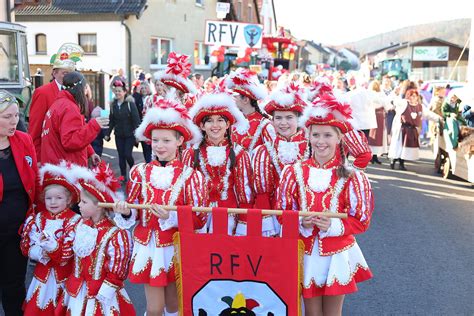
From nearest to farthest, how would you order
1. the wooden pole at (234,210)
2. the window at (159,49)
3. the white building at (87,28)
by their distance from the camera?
the wooden pole at (234,210), the white building at (87,28), the window at (159,49)

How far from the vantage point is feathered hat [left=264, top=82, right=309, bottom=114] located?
4852mm

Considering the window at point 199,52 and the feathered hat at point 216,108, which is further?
the window at point 199,52

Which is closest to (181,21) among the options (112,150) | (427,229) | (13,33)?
(112,150)

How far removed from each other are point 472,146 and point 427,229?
3.20m

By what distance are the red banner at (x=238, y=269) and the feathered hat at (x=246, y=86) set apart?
7.25ft

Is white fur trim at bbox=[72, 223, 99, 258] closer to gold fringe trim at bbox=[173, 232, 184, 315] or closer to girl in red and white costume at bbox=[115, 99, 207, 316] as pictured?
girl in red and white costume at bbox=[115, 99, 207, 316]

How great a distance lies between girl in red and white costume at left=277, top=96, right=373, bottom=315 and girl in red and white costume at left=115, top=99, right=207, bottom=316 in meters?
0.66

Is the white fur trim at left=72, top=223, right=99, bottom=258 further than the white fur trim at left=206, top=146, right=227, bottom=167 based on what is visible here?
No

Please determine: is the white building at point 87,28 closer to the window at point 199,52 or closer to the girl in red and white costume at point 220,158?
the window at point 199,52

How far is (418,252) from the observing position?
6410 millimetres

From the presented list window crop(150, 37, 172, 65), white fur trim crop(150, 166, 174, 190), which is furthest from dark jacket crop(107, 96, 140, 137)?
window crop(150, 37, 172, 65)

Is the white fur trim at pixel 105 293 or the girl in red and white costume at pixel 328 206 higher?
the girl in red and white costume at pixel 328 206

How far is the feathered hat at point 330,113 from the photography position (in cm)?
351

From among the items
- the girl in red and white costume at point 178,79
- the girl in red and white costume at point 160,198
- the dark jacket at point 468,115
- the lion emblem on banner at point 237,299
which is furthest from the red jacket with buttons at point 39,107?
the dark jacket at point 468,115
